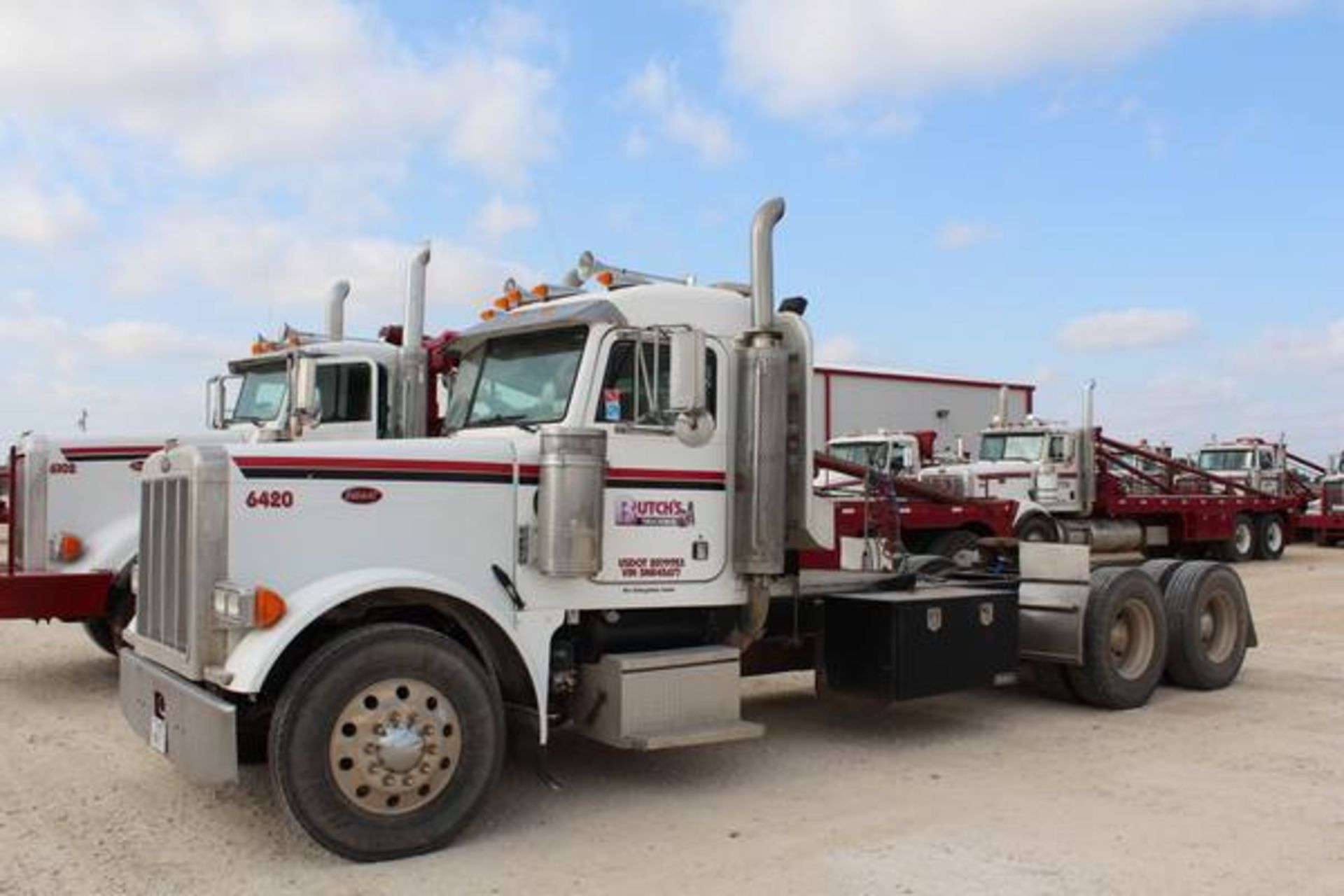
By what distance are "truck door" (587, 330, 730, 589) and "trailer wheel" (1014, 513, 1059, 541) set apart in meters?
12.0

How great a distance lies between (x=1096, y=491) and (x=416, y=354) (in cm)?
1509

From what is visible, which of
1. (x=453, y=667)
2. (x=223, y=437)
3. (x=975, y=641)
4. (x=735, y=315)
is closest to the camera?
(x=453, y=667)

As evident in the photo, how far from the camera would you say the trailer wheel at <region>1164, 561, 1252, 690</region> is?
924 cm

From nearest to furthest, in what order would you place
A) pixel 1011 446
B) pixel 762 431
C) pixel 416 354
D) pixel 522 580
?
pixel 522 580 < pixel 762 431 < pixel 416 354 < pixel 1011 446

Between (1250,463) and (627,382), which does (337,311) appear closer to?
(627,382)

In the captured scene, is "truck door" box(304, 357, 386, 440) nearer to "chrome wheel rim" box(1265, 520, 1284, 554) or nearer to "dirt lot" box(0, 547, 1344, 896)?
"dirt lot" box(0, 547, 1344, 896)

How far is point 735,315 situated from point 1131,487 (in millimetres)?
16780

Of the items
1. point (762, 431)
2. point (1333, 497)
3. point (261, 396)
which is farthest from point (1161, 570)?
point (1333, 497)

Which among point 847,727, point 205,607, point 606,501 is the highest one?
point 606,501

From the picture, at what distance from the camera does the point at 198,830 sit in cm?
570

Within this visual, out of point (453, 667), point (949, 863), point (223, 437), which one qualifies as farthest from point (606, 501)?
point (223, 437)

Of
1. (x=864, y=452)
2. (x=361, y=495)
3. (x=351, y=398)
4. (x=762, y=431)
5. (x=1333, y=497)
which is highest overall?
(x=351, y=398)

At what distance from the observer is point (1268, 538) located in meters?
25.0

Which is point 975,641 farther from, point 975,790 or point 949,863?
point 949,863
